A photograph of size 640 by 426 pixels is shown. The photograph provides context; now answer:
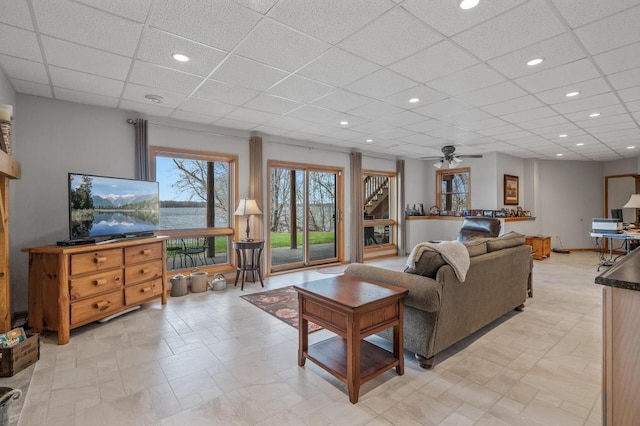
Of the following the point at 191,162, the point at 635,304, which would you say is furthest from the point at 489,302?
the point at 191,162

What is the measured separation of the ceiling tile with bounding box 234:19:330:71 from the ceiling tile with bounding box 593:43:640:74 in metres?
2.46

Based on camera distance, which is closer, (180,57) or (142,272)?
(180,57)

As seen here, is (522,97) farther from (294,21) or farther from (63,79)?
(63,79)

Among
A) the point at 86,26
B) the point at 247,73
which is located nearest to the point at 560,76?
the point at 247,73

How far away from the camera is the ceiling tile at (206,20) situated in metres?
2.04

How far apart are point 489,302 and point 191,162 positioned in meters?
4.79

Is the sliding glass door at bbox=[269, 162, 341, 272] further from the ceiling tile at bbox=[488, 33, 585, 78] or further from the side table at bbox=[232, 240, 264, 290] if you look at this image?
the ceiling tile at bbox=[488, 33, 585, 78]

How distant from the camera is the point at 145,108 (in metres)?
4.19

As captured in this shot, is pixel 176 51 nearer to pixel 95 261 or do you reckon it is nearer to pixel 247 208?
pixel 95 261

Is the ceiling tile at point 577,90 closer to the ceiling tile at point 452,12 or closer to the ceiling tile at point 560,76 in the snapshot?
the ceiling tile at point 560,76

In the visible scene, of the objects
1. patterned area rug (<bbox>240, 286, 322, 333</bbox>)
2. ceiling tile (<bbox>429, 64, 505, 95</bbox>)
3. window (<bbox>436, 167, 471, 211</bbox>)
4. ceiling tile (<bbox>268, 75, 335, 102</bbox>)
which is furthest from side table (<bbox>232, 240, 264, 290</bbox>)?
window (<bbox>436, 167, 471, 211</bbox>)

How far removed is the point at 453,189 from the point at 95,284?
26.9 feet

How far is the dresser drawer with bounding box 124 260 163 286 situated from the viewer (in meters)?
3.67

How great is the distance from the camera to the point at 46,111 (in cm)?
373
